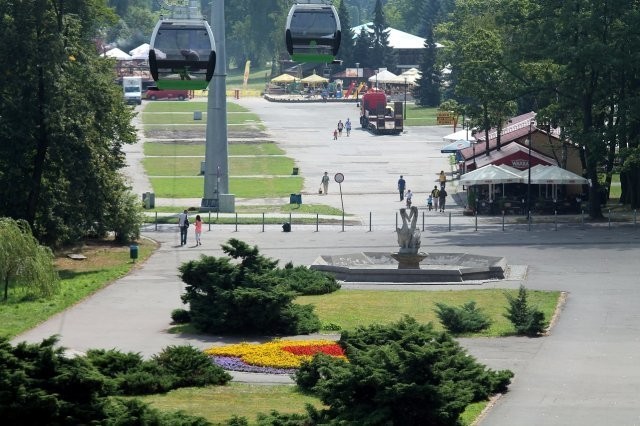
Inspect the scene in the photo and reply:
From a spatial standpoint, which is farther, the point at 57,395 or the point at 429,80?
the point at 429,80

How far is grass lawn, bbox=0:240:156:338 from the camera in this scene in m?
39.1

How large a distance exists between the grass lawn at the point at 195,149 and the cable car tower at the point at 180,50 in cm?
6315

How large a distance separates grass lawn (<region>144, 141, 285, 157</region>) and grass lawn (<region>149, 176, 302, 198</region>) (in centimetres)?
1445

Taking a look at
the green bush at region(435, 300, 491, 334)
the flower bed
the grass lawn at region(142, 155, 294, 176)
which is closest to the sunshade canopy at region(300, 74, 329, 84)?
the grass lawn at region(142, 155, 294, 176)

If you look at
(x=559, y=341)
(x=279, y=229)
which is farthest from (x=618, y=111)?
(x=559, y=341)

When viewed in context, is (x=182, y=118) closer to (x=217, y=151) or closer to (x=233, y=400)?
(x=217, y=151)

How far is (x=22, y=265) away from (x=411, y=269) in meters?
12.2

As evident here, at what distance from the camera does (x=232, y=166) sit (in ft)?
301

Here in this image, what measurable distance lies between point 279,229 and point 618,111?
1556 cm

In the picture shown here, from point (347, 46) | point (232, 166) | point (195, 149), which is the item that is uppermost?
point (347, 46)

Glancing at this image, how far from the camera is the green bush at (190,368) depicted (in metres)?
29.7

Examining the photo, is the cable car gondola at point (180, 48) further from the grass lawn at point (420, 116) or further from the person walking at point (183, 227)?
the grass lawn at point (420, 116)

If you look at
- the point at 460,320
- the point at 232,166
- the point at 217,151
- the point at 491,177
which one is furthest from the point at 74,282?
the point at 232,166

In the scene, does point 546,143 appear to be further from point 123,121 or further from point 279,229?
point 123,121
